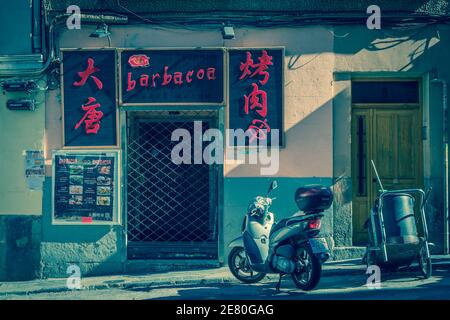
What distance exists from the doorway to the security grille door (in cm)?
262

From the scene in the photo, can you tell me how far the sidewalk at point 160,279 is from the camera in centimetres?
1079

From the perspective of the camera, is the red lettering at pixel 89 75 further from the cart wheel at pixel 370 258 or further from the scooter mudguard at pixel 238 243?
the cart wheel at pixel 370 258

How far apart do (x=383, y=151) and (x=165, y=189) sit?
401 cm

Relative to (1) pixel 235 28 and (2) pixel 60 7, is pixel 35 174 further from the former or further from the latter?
(1) pixel 235 28

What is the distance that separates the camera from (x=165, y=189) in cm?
1230

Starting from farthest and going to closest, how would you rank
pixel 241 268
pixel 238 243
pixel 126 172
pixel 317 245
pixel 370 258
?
1. pixel 126 172
2. pixel 241 268
3. pixel 238 243
4. pixel 370 258
5. pixel 317 245

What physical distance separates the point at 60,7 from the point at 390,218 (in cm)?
672

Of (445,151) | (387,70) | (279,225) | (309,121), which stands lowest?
(279,225)

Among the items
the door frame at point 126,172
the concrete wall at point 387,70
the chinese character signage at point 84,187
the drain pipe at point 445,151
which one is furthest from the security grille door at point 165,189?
the drain pipe at point 445,151

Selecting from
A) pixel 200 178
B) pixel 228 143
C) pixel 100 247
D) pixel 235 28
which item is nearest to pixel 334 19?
pixel 235 28

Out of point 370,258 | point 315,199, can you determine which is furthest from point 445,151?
point 315,199

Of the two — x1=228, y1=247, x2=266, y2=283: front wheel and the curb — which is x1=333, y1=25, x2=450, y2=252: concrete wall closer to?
the curb

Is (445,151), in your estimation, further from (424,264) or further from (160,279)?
(160,279)

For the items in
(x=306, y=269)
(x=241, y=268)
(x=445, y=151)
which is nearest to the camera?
(x=306, y=269)
